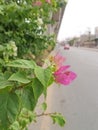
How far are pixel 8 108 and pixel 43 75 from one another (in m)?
0.15

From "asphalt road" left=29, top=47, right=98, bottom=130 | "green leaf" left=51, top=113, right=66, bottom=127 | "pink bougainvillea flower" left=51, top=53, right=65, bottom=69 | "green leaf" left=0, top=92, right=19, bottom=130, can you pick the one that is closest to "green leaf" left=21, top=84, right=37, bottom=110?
"green leaf" left=0, top=92, right=19, bottom=130

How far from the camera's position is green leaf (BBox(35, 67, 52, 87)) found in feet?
3.57

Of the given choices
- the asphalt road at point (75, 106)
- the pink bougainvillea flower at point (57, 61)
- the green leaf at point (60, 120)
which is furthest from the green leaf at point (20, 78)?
the asphalt road at point (75, 106)

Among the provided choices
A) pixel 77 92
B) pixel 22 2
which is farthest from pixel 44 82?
pixel 77 92

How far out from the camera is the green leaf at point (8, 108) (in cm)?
111

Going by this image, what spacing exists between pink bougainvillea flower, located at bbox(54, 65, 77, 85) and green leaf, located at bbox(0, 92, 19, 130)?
0.50 ft

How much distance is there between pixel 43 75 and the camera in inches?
43.4

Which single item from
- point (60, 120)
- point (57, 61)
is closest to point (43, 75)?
point (57, 61)

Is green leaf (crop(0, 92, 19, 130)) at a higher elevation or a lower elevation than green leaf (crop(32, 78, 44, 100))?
lower

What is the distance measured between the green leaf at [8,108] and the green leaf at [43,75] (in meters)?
0.11

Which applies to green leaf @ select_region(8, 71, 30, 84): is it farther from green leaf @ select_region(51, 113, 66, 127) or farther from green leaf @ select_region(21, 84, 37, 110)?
green leaf @ select_region(51, 113, 66, 127)

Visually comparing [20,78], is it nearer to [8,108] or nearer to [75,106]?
[8,108]

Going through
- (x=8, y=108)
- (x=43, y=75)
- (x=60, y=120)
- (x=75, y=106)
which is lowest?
(x=75, y=106)

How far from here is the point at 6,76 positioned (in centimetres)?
121
